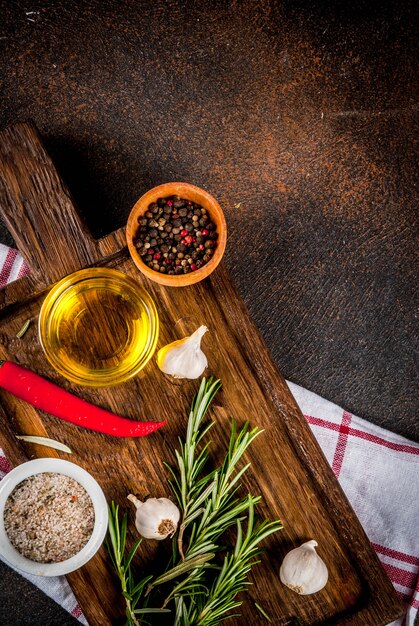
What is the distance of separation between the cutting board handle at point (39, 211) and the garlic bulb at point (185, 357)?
0.23 m

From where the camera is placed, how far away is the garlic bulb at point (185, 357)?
1.07 metres

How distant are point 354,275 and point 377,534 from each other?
611 millimetres

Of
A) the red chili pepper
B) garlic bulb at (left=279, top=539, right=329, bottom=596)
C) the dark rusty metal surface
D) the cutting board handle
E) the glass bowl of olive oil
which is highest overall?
the dark rusty metal surface

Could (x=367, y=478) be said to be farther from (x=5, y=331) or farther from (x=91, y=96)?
(x=91, y=96)

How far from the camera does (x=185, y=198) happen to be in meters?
1.15

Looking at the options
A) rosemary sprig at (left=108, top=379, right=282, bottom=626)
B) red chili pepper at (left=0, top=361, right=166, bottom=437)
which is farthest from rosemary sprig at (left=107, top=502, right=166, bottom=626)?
red chili pepper at (left=0, top=361, right=166, bottom=437)

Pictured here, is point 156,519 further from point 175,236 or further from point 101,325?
point 175,236

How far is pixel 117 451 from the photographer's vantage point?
1.13 metres

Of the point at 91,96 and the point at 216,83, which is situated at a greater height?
the point at 216,83

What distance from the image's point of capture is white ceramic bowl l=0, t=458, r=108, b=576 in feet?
3.43

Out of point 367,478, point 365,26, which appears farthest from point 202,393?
point 365,26

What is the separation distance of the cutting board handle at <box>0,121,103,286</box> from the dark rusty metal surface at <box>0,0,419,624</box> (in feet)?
0.85

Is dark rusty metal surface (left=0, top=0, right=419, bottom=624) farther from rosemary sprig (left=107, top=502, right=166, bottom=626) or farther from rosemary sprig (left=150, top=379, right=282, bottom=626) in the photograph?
rosemary sprig (left=107, top=502, right=166, bottom=626)

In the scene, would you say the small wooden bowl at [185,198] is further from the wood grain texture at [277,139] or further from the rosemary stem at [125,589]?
the rosemary stem at [125,589]
